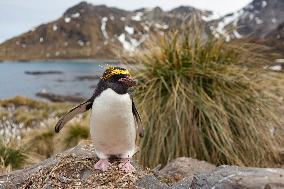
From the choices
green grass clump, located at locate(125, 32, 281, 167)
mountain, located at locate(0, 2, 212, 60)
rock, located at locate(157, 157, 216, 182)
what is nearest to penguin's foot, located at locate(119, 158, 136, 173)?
rock, located at locate(157, 157, 216, 182)

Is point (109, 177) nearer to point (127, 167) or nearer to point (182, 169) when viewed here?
point (127, 167)

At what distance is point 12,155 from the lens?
27.0 feet

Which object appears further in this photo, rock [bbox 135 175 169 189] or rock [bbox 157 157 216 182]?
rock [bbox 157 157 216 182]

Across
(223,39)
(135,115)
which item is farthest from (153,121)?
(135,115)

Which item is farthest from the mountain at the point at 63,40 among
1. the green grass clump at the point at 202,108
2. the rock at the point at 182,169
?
the rock at the point at 182,169

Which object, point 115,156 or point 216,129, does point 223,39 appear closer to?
point 216,129

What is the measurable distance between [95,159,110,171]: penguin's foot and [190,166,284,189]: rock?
2.62 feet

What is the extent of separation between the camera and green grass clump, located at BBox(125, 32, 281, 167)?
22.3 feet

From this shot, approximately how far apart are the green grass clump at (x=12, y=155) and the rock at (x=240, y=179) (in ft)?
17.6

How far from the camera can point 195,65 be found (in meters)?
7.18

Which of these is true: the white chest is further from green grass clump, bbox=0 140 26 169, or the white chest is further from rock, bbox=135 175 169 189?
green grass clump, bbox=0 140 26 169

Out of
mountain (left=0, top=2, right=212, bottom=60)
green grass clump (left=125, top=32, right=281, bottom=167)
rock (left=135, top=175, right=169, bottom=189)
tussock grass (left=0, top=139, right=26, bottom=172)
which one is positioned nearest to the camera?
rock (left=135, top=175, right=169, bottom=189)

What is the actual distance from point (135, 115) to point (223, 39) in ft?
12.8

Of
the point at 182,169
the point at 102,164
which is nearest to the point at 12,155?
the point at 182,169
